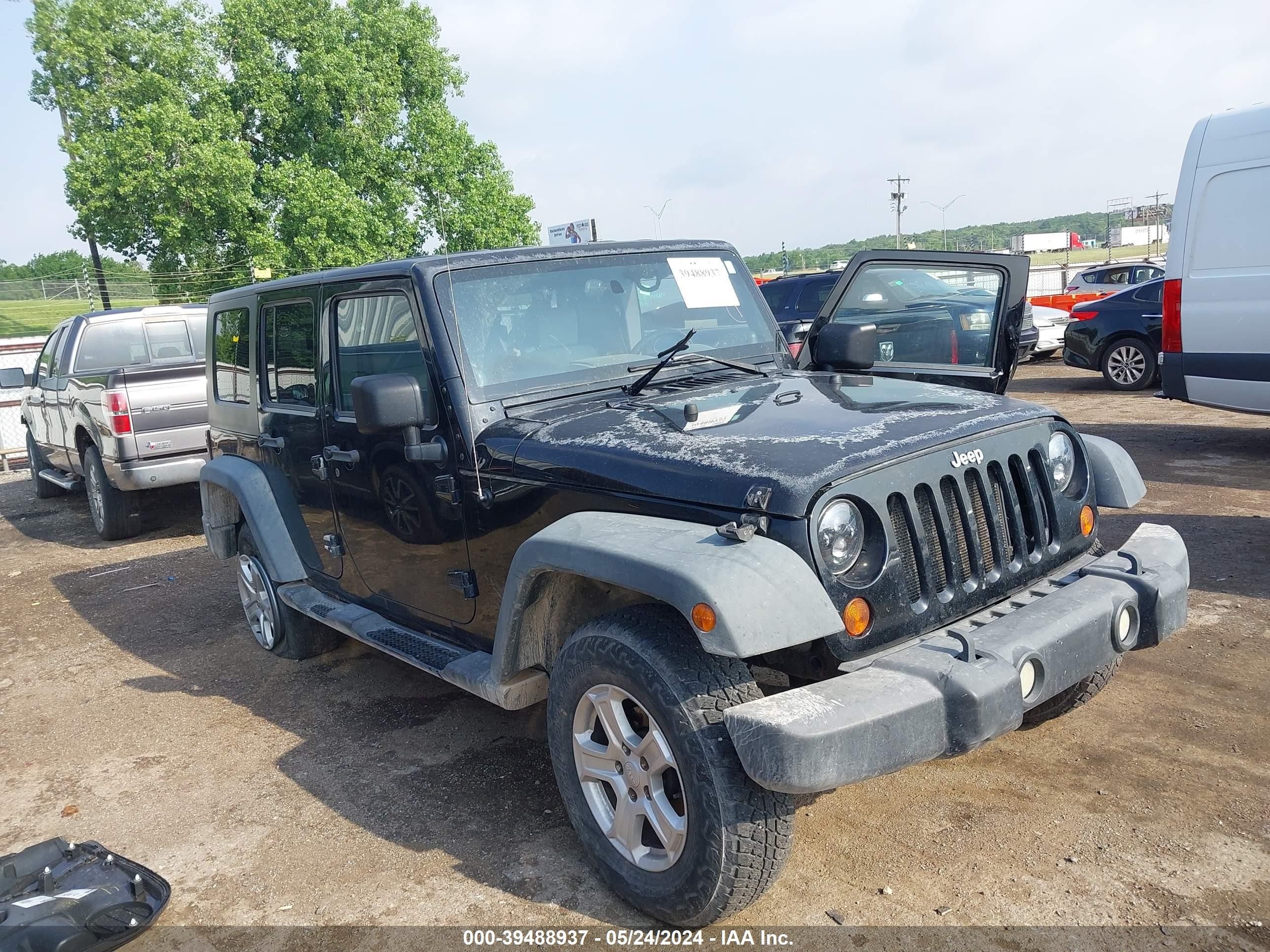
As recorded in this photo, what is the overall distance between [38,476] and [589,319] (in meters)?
9.70

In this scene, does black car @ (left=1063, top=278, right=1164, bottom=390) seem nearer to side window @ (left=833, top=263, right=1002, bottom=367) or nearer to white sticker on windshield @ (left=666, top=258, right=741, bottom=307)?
side window @ (left=833, top=263, right=1002, bottom=367)

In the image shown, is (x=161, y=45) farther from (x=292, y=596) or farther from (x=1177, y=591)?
(x=1177, y=591)

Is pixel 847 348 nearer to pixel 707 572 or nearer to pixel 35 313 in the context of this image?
pixel 707 572

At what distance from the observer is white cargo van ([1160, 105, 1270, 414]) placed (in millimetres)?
6828

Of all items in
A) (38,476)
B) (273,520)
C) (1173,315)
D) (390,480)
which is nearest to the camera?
(390,480)

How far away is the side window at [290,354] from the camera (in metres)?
4.42

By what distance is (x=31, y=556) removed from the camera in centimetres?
839

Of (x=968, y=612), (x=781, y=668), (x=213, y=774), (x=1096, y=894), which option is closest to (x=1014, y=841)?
(x=1096, y=894)

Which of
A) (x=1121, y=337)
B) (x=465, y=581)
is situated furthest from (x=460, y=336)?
(x=1121, y=337)

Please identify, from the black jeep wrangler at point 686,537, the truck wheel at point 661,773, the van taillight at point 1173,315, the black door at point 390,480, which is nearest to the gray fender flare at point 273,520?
the black jeep wrangler at point 686,537

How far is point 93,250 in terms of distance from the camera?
30938 mm

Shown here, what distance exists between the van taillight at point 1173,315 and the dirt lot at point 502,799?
216 centimetres

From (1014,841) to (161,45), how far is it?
1430 inches

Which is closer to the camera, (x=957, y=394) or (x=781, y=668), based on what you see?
(x=781, y=668)
